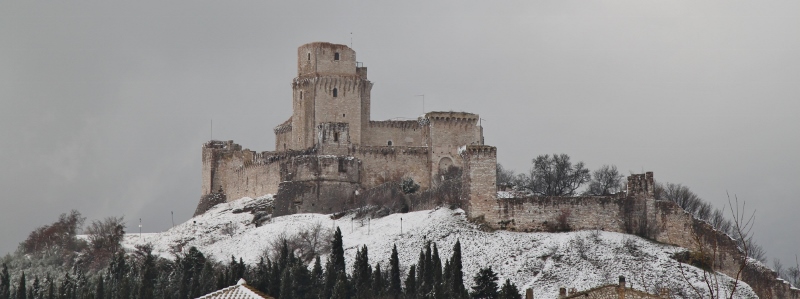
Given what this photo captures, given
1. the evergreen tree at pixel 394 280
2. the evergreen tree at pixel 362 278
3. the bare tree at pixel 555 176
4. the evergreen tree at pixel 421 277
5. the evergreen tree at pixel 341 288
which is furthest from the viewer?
the bare tree at pixel 555 176

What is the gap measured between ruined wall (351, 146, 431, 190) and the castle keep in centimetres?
7

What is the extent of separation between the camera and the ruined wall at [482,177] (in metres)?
70.1

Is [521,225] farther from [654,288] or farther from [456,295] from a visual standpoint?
[456,295]

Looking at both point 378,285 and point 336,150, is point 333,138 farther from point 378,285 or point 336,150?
point 378,285

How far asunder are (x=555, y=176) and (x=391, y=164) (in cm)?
1215

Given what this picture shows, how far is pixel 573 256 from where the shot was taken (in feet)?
220

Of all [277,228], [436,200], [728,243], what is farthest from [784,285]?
[277,228]

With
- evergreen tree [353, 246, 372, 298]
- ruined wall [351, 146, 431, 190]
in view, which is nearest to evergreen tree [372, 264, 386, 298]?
evergreen tree [353, 246, 372, 298]

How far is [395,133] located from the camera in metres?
95.6

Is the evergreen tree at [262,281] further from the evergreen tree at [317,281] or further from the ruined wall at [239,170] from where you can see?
the ruined wall at [239,170]

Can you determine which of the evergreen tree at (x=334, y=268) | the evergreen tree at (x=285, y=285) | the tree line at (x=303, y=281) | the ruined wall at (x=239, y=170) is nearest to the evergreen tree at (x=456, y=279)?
the tree line at (x=303, y=281)

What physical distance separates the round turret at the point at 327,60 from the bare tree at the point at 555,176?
15.5 meters

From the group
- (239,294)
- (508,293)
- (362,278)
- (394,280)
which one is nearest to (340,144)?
(394,280)

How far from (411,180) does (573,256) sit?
21165mm
